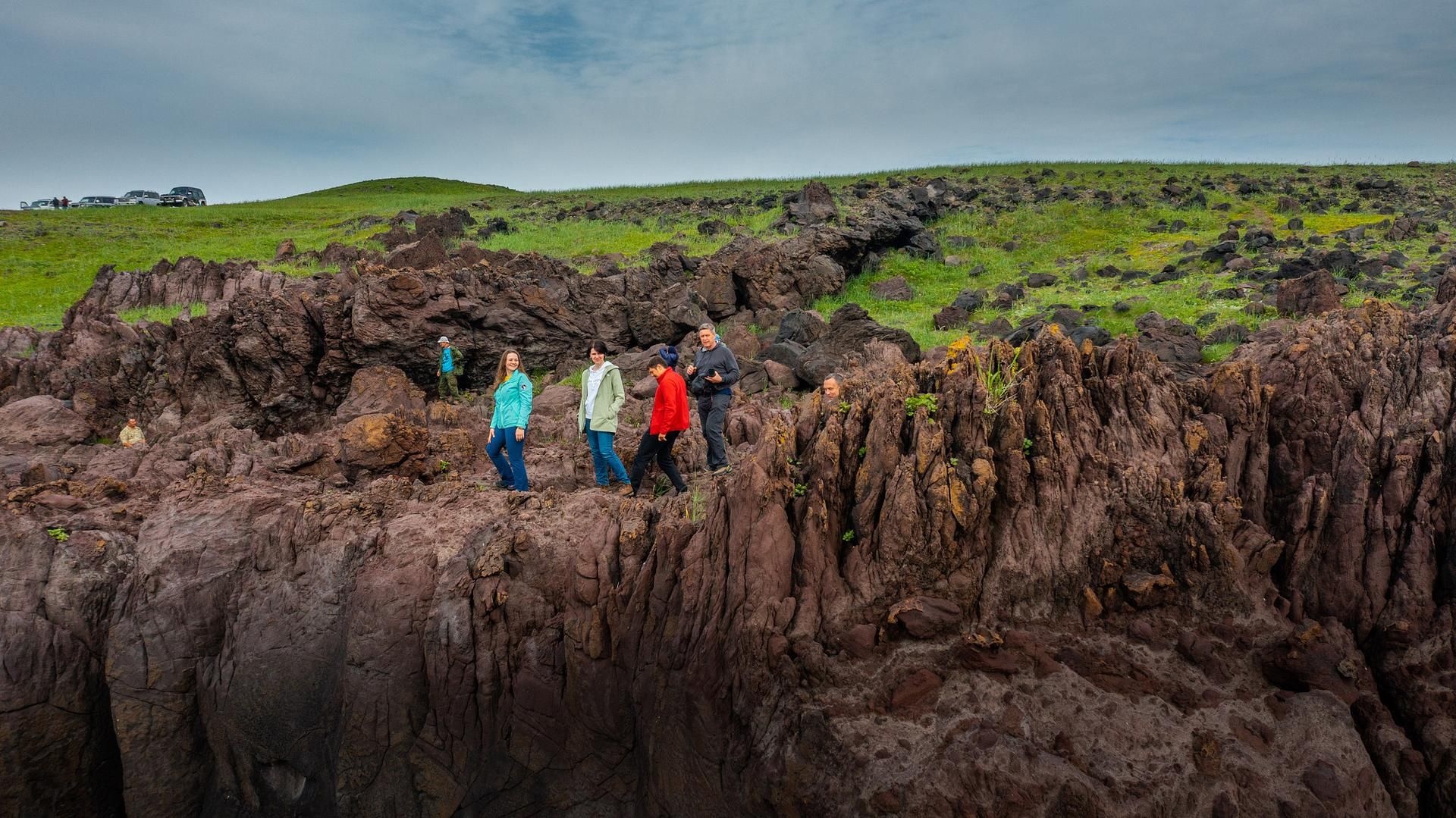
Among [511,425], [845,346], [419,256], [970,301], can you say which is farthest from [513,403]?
[419,256]

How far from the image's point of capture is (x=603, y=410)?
32.2 feet

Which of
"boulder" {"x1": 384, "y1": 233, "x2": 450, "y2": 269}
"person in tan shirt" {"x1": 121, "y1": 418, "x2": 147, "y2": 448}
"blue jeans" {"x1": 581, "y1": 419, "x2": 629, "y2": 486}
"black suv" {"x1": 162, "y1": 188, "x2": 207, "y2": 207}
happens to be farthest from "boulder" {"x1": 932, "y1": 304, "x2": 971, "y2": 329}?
"black suv" {"x1": 162, "y1": 188, "x2": 207, "y2": 207}

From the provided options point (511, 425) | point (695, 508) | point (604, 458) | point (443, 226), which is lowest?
point (695, 508)

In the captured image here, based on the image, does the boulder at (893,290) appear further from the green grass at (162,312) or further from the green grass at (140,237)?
the green grass at (140,237)

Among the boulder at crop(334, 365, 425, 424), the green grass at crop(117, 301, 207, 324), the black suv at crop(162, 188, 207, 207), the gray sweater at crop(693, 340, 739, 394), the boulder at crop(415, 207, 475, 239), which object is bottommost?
the boulder at crop(334, 365, 425, 424)

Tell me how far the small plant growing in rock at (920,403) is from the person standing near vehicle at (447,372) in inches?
479

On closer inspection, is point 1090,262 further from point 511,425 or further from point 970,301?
point 511,425

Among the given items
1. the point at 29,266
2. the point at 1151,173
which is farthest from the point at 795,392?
the point at 1151,173

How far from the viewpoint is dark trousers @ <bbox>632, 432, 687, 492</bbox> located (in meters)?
9.54

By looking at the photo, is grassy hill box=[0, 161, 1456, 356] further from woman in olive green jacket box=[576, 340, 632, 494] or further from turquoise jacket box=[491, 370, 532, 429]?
turquoise jacket box=[491, 370, 532, 429]

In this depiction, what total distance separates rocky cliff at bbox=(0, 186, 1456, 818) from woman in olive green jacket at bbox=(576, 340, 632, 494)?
28.4 inches

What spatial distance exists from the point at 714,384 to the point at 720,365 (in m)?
0.26

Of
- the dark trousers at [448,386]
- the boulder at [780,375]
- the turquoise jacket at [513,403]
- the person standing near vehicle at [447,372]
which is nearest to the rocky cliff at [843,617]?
the turquoise jacket at [513,403]

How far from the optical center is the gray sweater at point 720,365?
10133 mm
